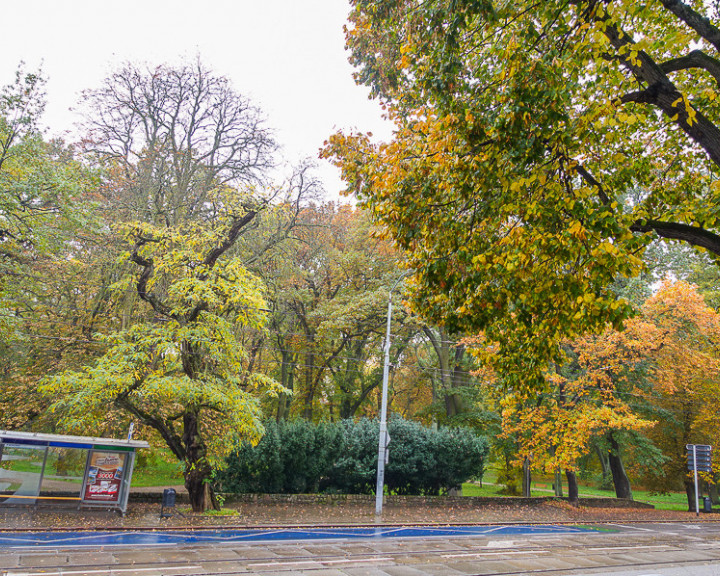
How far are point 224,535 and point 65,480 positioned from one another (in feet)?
24.0

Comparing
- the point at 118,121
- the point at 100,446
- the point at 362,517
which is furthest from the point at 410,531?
the point at 118,121

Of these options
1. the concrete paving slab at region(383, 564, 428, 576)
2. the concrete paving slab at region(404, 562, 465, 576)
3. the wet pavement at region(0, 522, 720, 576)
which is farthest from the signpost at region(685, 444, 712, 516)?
the concrete paving slab at region(383, 564, 428, 576)

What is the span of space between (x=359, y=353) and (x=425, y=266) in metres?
25.1

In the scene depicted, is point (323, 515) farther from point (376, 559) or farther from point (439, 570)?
point (439, 570)

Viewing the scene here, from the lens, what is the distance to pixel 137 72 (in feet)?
64.3

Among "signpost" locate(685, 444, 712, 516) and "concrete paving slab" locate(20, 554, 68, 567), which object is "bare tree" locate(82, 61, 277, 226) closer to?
"concrete paving slab" locate(20, 554, 68, 567)

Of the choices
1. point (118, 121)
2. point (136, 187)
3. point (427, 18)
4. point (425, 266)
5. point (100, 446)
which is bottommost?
point (100, 446)

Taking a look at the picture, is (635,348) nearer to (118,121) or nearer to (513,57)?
(513,57)

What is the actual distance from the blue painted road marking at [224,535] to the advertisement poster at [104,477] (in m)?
3.61

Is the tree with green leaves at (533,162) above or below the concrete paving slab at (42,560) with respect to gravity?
above

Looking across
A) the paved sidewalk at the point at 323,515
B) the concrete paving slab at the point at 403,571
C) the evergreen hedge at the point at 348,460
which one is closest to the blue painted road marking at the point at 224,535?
the paved sidewalk at the point at 323,515

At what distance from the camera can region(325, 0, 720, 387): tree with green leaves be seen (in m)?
5.57

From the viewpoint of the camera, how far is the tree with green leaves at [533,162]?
5.57 meters

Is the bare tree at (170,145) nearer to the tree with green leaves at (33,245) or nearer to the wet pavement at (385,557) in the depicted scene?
the tree with green leaves at (33,245)
